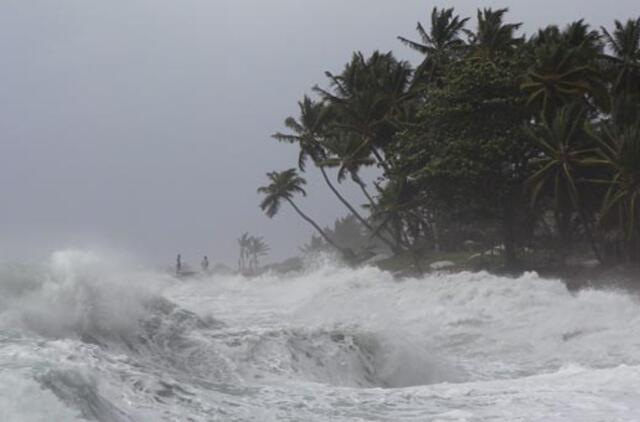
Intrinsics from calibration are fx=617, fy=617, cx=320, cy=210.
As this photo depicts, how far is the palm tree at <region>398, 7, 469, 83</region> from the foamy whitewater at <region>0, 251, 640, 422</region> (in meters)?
24.6

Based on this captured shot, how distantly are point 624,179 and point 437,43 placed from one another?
18982 millimetres

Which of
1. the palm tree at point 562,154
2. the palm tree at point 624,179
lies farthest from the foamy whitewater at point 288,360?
the palm tree at point 562,154

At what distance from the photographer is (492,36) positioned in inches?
1351

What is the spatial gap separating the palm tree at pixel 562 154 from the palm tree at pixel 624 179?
978 millimetres

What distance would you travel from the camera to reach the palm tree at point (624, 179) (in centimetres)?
2209

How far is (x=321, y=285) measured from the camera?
2714 centimetres

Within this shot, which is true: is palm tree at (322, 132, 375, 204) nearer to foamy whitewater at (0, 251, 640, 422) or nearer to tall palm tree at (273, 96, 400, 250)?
tall palm tree at (273, 96, 400, 250)

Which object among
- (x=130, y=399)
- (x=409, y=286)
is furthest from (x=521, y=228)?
(x=130, y=399)

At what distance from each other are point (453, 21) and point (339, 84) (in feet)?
26.4

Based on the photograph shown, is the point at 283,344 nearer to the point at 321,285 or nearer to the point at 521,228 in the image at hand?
the point at 321,285

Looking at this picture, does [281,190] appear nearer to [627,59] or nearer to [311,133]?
[311,133]

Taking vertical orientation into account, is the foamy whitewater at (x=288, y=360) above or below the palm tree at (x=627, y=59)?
below

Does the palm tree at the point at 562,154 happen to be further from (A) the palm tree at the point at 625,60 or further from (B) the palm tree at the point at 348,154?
(B) the palm tree at the point at 348,154

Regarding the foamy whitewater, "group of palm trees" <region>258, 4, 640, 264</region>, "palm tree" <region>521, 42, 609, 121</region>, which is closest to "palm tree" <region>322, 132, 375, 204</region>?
"group of palm trees" <region>258, 4, 640, 264</region>
